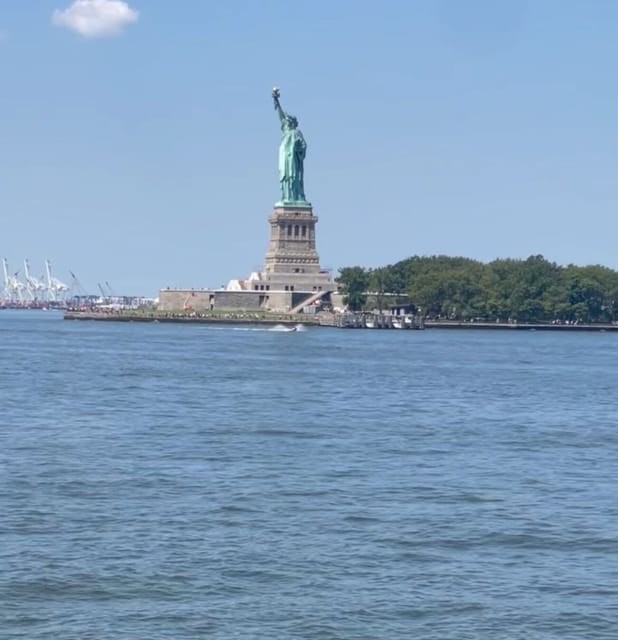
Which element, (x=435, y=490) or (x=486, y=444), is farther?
(x=486, y=444)

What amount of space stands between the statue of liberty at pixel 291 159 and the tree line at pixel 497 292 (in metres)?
8.50

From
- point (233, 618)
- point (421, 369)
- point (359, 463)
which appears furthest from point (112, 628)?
point (421, 369)

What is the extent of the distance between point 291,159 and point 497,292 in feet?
69.7

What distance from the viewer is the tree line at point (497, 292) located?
14262cm

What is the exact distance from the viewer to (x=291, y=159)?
13775 cm

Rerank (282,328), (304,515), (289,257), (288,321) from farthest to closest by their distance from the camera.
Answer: (289,257) < (288,321) < (282,328) < (304,515)

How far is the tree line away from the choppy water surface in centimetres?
9155

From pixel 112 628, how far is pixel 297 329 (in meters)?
103

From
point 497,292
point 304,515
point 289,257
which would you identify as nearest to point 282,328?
point 289,257

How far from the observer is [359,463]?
31516mm

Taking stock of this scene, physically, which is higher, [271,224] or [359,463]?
[271,224]

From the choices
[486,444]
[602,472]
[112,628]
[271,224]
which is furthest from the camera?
[271,224]

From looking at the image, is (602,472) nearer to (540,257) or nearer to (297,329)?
(297,329)

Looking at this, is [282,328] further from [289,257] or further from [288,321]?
[289,257]
